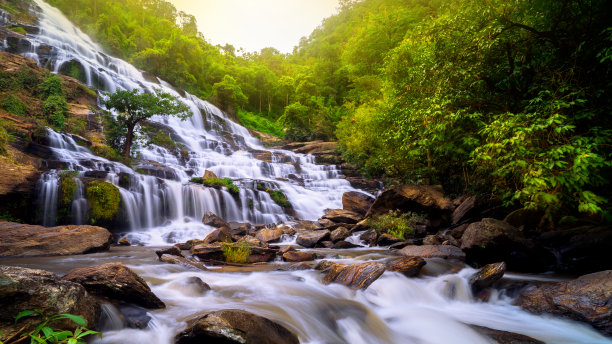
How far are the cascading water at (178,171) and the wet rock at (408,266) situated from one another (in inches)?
303

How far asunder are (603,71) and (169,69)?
3910cm

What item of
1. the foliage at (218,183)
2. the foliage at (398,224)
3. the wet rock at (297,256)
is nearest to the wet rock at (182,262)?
the wet rock at (297,256)

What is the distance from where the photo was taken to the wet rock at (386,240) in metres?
9.20

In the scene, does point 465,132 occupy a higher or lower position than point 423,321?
higher

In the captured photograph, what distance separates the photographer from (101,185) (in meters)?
10.1

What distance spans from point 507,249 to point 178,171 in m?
15.3

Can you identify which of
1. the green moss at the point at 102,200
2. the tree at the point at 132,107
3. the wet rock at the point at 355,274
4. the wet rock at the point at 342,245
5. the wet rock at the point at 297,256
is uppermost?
the tree at the point at 132,107

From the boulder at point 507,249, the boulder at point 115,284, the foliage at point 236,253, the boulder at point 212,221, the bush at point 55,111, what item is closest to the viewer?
the boulder at point 115,284

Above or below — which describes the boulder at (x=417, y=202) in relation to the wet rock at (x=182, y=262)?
above

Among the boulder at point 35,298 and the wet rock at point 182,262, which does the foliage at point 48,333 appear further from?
the wet rock at point 182,262

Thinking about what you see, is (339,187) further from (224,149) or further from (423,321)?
(423,321)

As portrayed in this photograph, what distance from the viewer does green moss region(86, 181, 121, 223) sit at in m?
9.71

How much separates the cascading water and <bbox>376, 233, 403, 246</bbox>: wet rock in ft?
20.1

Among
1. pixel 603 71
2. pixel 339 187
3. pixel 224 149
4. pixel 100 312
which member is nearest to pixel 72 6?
pixel 224 149
